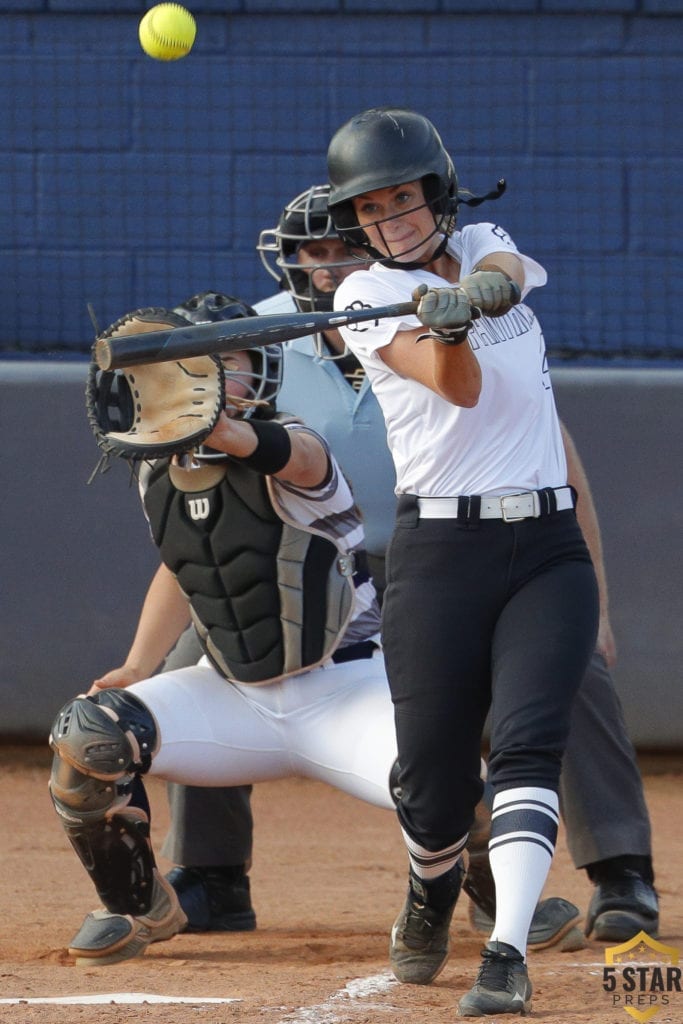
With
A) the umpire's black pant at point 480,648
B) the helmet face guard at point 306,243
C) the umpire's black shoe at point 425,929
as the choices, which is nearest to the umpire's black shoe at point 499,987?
the umpire's black pant at point 480,648

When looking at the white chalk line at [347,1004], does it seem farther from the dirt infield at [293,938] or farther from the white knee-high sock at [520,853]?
the white knee-high sock at [520,853]

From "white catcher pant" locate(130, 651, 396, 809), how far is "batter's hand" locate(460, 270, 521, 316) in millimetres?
1074

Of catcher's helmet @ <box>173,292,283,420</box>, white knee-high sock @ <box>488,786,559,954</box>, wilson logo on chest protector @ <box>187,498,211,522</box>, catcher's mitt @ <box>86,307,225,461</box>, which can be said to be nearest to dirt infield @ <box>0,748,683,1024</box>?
white knee-high sock @ <box>488,786,559,954</box>

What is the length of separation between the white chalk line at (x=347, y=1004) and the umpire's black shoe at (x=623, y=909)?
73 cm

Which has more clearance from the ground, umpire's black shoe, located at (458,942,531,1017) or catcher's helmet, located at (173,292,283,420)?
catcher's helmet, located at (173,292,283,420)

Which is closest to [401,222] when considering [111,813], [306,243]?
[306,243]

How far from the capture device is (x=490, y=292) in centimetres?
265

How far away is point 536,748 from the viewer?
8.83ft

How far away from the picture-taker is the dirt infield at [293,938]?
110 inches

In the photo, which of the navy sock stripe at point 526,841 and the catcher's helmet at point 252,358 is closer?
the navy sock stripe at point 526,841

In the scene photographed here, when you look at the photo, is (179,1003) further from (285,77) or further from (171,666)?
(285,77)

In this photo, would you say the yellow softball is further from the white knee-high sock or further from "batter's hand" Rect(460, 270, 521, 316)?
the white knee-high sock

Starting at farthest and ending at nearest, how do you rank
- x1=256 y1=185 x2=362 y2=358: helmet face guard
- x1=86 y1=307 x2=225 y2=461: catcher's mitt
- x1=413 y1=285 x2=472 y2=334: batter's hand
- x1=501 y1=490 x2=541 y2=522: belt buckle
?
x1=256 y1=185 x2=362 y2=358: helmet face guard, x1=86 y1=307 x2=225 y2=461: catcher's mitt, x1=501 y1=490 x2=541 y2=522: belt buckle, x1=413 y1=285 x2=472 y2=334: batter's hand

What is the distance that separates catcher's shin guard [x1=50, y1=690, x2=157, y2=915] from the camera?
3.31 meters
